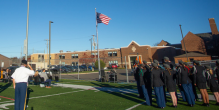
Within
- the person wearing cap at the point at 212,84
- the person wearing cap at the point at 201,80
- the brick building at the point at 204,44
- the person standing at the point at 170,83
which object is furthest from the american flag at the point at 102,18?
the brick building at the point at 204,44

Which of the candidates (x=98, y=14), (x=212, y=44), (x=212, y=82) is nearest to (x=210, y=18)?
(x=212, y=44)

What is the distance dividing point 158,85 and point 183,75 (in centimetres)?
119

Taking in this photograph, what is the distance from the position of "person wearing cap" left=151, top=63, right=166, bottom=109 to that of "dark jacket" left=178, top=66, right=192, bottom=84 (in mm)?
875

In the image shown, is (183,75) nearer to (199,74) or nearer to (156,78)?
(199,74)

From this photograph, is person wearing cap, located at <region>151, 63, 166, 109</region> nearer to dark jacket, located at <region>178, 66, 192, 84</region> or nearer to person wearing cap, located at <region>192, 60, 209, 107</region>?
dark jacket, located at <region>178, 66, 192, 84</region>

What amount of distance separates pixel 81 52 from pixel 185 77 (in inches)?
2143

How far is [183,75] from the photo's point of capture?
5.88 m

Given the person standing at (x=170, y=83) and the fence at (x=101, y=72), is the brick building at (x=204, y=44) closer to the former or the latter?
the fence at (x=101, y=72)

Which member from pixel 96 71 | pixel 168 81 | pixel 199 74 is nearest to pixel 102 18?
pixel 168 81

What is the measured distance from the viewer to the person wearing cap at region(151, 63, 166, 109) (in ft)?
18.4

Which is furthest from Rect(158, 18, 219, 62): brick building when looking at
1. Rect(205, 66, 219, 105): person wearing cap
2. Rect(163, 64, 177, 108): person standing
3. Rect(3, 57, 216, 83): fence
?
Rect(163, 64, 177, 108): person standing

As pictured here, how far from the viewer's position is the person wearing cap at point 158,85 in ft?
18.4

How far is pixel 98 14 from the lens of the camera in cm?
1827

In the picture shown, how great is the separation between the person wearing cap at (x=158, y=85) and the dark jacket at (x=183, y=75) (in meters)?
0.87
